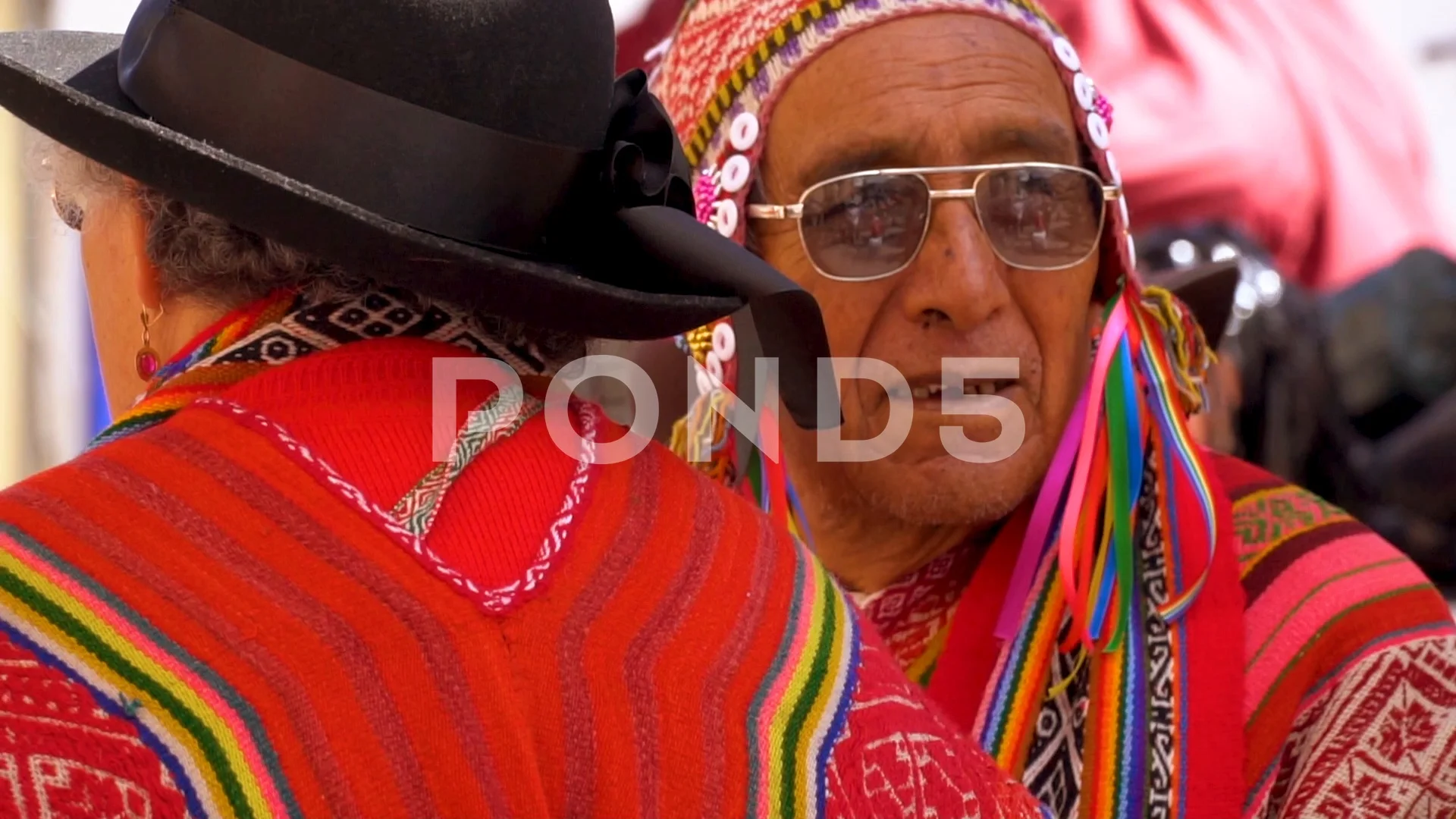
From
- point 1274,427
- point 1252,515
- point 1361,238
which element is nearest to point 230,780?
point 1252,515

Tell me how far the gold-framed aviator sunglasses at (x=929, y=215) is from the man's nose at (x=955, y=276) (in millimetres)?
13

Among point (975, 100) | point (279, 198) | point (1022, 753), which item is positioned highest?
point (975, 100)

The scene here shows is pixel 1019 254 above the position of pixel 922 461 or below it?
above

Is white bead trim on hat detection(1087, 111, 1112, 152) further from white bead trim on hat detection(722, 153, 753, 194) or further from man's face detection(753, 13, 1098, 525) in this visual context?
white bead trim on hat detection(722, 153, 753, 194)

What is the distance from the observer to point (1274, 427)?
14.0 feet

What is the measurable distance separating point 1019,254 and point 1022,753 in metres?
0.69

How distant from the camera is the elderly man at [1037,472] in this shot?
75.0 inches

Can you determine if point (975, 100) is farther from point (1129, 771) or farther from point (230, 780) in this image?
point (230, 780)

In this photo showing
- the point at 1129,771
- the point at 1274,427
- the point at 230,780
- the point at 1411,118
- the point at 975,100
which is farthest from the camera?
the point at 1411,118

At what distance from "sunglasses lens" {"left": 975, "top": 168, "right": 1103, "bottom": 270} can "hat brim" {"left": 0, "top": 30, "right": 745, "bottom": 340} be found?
29.1 inches

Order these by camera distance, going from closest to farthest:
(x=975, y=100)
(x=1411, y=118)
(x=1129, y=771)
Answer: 1. (x=1129, y=771)
2. (x=975, y=100)
3. (x=1411, y=118)

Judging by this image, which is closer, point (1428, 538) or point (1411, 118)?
point (1428, 538)

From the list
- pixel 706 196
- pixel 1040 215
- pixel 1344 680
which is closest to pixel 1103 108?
pixel 1040 215

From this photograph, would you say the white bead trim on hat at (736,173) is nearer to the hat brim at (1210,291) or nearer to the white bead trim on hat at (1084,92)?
the white bead trim on hat at (1084,92)
